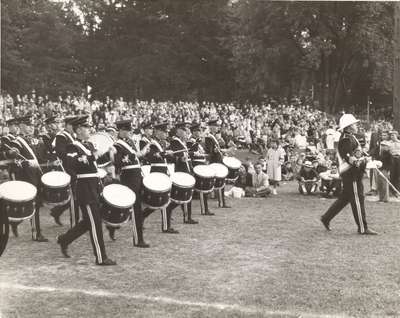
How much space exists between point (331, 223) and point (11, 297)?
715cm

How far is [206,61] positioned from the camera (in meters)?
52.8

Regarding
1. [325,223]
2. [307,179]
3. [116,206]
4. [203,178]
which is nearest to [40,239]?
[116,206]

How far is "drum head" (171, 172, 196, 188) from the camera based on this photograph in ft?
36.0

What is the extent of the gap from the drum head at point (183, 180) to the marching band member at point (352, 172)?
264cm

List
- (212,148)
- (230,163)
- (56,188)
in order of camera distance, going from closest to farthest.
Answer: (56,188)
(212,148)
(230,163)

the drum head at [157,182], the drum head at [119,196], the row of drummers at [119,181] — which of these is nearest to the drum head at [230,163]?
the row of drummers at [119,181]

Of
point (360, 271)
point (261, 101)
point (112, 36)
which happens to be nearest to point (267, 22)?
point (261, 101)

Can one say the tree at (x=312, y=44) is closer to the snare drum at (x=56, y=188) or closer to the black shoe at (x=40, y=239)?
the snare drum at (x=56, y=188)

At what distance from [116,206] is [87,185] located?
55 cm

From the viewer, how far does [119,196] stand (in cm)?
894

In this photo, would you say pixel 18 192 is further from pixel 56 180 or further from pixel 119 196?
pixel 119 196

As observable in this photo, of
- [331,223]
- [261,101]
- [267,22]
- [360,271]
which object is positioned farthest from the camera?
[261,101]

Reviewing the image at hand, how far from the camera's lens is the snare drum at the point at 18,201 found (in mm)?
9039

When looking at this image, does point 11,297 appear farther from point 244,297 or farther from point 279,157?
point 279,157
